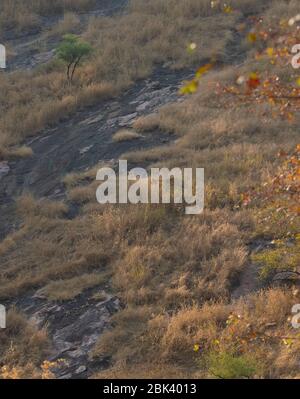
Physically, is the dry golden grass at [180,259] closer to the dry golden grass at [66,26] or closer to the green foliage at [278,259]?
the green foliage at [278,259]

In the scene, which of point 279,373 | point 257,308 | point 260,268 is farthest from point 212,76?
point 279,373

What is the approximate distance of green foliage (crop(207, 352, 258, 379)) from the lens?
20.6 ft

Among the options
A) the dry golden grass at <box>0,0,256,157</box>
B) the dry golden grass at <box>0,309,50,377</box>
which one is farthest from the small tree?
the dry golden grass at <box>0,309,50,377</box>

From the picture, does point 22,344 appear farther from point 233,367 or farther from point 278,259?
point 278,259

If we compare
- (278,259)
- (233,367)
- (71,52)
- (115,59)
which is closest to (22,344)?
(233,367)

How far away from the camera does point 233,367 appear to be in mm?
6324

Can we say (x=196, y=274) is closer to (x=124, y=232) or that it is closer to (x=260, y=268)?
(x=260, y=268)

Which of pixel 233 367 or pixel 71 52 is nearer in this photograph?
pixel 233 367

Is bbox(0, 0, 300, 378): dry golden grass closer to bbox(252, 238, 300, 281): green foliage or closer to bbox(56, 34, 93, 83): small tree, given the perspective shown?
bbox(252, 238, 300, 281): green foliage

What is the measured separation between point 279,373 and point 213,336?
1.06m

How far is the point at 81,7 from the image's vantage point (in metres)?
26.9

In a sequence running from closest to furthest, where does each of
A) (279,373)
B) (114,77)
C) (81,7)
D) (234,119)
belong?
1. (279,373)
2. (234,119)
3. (114,77)
4. (81,7)
